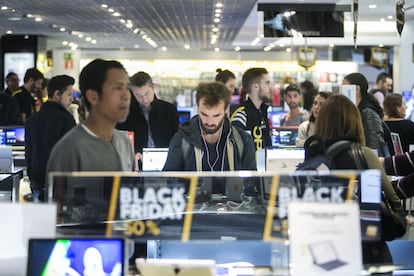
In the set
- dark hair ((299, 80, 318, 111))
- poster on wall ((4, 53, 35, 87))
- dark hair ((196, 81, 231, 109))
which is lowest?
dark hair ((196, 81, 231, 109))

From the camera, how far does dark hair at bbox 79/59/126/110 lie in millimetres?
3521

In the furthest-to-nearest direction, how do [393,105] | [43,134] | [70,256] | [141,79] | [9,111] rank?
[9,111] → [393,105] → [141,79] → [43,134] → [70,256]

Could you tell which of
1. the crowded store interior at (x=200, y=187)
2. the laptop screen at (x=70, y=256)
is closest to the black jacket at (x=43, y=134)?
the crowded store interior at (x=200, y=187)

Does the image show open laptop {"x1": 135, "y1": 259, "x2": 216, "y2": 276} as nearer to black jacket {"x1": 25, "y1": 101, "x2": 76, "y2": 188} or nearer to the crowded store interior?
the crowded store interior

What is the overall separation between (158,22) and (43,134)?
13224 millimetres

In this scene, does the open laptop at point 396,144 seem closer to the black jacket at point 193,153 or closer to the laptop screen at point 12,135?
the black jacket at point 193,153

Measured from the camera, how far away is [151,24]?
18094 mm

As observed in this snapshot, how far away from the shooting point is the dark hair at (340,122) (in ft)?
15.8

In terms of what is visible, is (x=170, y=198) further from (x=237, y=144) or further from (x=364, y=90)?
(x=364, y=90)

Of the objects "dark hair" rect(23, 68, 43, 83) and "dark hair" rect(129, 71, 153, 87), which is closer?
"dark hair" rect(129, 71, 153, 87)

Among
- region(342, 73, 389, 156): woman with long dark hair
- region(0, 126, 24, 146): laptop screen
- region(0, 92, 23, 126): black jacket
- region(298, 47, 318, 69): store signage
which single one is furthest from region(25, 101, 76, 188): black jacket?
region(298, 47, 318, 69): store signage

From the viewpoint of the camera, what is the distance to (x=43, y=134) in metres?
4.50

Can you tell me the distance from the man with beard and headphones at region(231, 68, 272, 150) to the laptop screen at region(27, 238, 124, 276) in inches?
153

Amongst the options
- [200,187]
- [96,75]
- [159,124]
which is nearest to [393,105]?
[159,124]
